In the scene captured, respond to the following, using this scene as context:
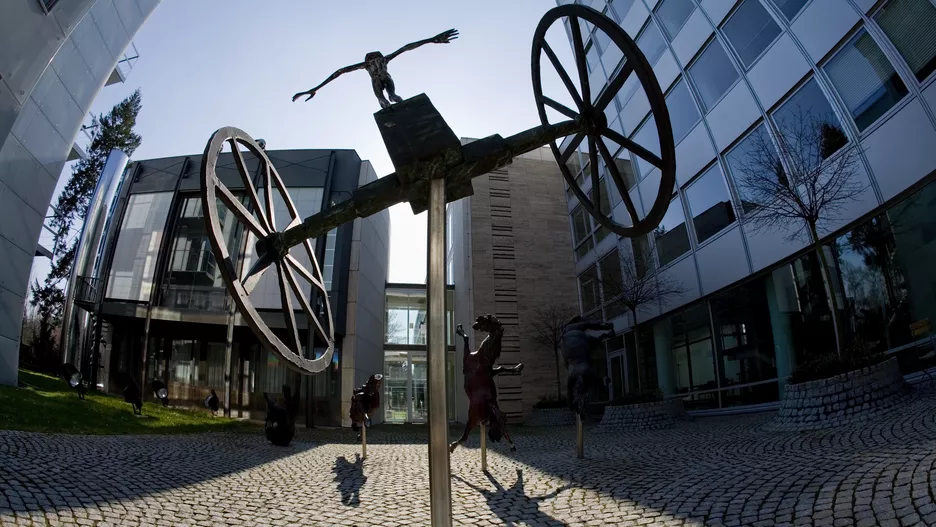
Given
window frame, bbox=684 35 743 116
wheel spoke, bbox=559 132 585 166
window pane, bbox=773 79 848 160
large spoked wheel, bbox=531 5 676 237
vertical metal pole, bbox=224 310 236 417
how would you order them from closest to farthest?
large spoked wheel, bbox=531 5 676 237 → wheel spoke, bbox=559 132 585 166 → window pane, bbox=773 79 848 160 → window frame, bbox=684 35 743 116 → vertical metal pole, bbox=224 310 236 417

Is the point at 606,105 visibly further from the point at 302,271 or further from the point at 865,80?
the point at 865,80

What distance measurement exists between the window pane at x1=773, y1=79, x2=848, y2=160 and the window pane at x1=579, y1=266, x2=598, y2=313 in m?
13.7

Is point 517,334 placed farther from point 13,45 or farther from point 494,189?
point 13,45

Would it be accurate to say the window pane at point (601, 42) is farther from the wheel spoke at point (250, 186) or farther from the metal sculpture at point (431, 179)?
the wheel spoke at point (250, 186)

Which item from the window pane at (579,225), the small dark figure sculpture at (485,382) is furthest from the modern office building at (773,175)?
the small dark figure sculpture at (485,382)

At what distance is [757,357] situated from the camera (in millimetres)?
15742

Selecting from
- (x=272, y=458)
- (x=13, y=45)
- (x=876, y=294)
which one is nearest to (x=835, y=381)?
(x=876, y=294)

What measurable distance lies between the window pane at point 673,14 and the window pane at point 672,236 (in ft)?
21.3

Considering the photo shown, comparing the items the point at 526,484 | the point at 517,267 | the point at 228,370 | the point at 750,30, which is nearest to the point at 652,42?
the point at 750,30

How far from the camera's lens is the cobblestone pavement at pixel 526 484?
4.74m

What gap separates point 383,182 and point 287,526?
440 cm

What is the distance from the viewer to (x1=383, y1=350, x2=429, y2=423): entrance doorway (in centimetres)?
3030

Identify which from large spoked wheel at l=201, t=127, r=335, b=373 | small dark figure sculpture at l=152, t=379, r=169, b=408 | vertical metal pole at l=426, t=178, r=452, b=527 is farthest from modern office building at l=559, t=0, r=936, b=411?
small dark figure sculpture at l=152, t=379, r=169, b=408

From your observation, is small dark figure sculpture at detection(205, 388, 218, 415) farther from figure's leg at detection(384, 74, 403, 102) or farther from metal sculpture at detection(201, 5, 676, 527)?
figure's leg at detection(384, 74, 403, 102)
